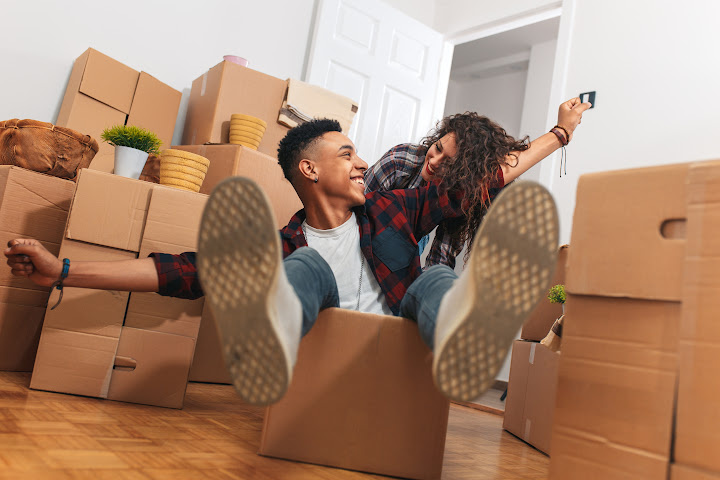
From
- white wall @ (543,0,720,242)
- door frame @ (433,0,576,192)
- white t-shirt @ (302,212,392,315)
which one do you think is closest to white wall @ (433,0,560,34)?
door frame @ (433,0,576,192)

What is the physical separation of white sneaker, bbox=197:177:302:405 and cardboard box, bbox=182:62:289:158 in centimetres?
169

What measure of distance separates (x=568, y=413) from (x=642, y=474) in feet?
0.42

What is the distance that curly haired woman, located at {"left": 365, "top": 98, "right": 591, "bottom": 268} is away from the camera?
1.43 metres

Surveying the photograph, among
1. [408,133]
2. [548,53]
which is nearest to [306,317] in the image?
[408,133]

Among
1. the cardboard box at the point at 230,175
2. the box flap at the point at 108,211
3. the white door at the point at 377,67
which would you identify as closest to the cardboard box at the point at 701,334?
the box flap at the point at 108,211

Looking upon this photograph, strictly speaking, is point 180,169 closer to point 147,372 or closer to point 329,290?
point 147,372

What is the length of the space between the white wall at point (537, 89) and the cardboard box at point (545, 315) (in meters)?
2.43

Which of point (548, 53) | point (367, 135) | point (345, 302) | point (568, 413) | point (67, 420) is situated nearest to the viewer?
point (568, 413)

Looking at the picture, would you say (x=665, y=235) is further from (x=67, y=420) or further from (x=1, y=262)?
(x=1, y=262)

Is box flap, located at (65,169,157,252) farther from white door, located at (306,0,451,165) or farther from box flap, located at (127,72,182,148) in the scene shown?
white door, located at (306,0,451,165)

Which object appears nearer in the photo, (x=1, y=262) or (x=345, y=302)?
(x=345, y=302)

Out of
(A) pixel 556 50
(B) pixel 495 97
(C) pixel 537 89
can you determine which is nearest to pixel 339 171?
(A) pixel 556 50

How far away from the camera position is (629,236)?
801mm

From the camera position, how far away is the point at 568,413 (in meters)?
0.85
